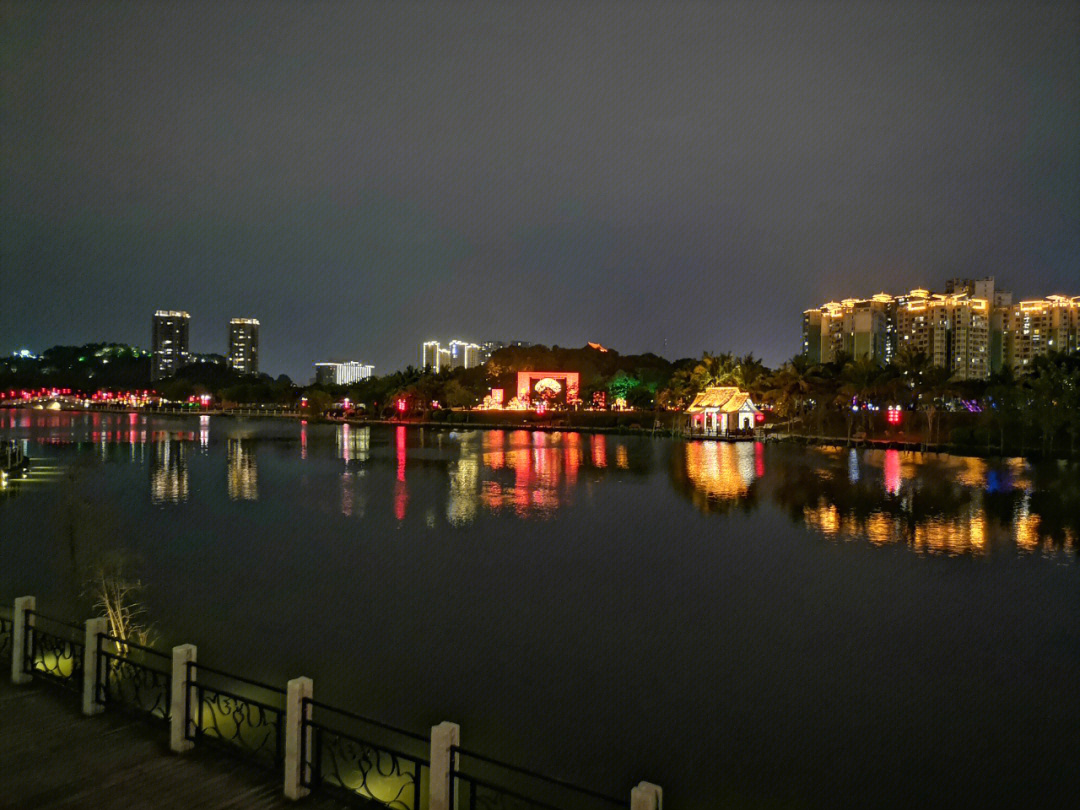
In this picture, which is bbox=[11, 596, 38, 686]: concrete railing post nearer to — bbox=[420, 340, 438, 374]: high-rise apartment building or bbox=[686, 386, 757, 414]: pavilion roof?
bbox=[686, 386, 757, 414]: pavilion roof

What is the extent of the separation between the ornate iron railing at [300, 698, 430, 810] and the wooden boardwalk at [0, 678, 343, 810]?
0.77 feet

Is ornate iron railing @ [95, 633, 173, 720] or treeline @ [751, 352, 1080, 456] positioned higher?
treeline @ [751, 352, 1080, 456]

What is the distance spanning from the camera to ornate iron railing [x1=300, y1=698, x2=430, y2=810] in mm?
5137

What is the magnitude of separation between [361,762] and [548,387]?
7759 centimetres

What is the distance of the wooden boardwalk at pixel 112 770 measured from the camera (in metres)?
4.97

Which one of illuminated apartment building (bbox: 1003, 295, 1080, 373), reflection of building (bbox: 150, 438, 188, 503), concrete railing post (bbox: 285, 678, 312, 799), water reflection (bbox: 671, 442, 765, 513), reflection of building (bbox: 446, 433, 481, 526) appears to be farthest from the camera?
illuminated apartment building (bbox: 1003, 295, 1080, 373)

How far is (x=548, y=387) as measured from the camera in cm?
8419

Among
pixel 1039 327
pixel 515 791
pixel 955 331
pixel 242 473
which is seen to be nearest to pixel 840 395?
pixel 242 473

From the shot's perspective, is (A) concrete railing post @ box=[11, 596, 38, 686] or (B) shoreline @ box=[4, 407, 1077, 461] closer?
(A) concrete railing post @ box=[11, 596, 38, 686]

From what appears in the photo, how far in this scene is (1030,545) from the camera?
16.2 m

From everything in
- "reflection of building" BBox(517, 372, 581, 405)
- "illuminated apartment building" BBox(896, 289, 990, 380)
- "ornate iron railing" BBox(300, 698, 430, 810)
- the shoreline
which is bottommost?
"ornate iron railing" BBox(300, 698, 430, 810)

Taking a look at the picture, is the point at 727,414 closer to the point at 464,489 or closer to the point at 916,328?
the point at 464,489

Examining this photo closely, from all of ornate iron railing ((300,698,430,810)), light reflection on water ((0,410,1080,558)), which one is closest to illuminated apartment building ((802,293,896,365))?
light reflection on water ((0,410,1080,558))

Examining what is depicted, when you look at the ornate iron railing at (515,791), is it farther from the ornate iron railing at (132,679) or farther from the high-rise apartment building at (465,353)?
the high-rise apartment building at (465,353)
